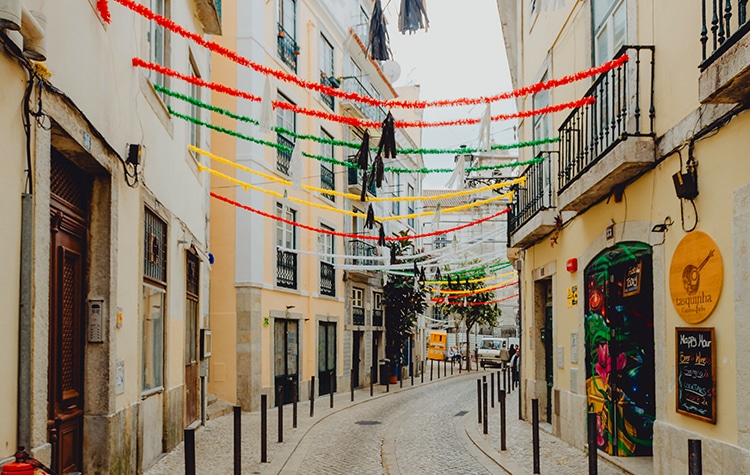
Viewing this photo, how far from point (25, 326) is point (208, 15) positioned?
906 centimetres

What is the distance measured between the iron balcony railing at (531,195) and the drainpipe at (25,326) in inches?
349

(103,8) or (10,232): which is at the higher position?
(103,8)

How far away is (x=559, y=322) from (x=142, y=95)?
7.74 meters

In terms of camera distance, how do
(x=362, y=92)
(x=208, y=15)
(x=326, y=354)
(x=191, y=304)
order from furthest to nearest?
(x=362, y=92), (x=326, y=354), (x=191, y=304), (x=208, y=15)

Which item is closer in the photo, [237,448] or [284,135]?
[237,448]

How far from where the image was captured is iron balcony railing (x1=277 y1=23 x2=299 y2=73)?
66.8 feet

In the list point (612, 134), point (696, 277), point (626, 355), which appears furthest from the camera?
point (626, 355)

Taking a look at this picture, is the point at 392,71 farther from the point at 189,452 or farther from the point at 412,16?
the point at 189,452

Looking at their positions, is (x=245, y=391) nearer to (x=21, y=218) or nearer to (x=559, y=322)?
(x=559, y=322)

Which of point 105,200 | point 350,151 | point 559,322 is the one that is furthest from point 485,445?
point 350,151

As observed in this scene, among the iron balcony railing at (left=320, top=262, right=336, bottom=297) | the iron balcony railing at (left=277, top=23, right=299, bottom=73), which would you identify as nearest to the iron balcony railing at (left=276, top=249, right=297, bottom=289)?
the iron balcony railing at (left=320, top=262, right=336, bottom=297)

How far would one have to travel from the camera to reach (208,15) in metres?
12.9

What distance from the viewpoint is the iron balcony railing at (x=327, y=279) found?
23531mm

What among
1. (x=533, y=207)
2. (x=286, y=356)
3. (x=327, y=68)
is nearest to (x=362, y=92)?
(x=327, y=68)
